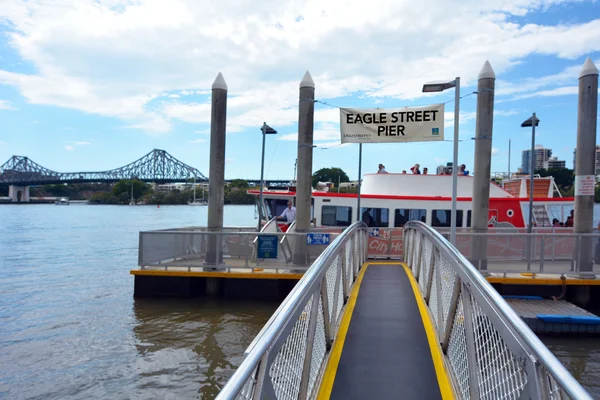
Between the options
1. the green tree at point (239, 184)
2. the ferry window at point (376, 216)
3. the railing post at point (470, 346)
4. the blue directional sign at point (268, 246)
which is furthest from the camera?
the green tree at point (239, 184)

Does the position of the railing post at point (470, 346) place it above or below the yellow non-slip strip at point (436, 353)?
above

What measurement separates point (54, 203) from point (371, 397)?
209 meters

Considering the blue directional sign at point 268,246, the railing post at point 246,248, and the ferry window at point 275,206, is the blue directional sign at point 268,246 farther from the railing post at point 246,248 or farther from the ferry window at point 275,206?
the ferry window at point 275,206

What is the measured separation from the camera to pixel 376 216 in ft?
62.7

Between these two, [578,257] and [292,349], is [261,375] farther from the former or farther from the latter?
[578,257]

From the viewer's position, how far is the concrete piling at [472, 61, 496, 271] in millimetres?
12594

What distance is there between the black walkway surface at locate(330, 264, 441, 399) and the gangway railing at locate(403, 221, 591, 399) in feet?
0.91

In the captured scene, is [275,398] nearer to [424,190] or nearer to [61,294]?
[61,294]

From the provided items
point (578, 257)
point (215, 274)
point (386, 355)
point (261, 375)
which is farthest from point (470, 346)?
point (578, 257)

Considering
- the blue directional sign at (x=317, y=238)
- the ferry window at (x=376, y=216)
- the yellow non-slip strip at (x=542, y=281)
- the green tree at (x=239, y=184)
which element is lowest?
the yellow non-slip strip at (x=542, y=281)

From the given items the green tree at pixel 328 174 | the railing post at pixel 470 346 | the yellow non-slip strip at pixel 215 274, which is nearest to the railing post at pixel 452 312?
the railing post at pixel 470 346

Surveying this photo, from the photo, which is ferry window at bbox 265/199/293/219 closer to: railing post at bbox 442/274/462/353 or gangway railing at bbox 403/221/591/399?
gangway railing at bbox 403/221/591/399

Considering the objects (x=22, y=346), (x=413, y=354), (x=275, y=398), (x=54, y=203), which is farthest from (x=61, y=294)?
(x=54, y=203)

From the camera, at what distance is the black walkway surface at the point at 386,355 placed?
4.08 metres
